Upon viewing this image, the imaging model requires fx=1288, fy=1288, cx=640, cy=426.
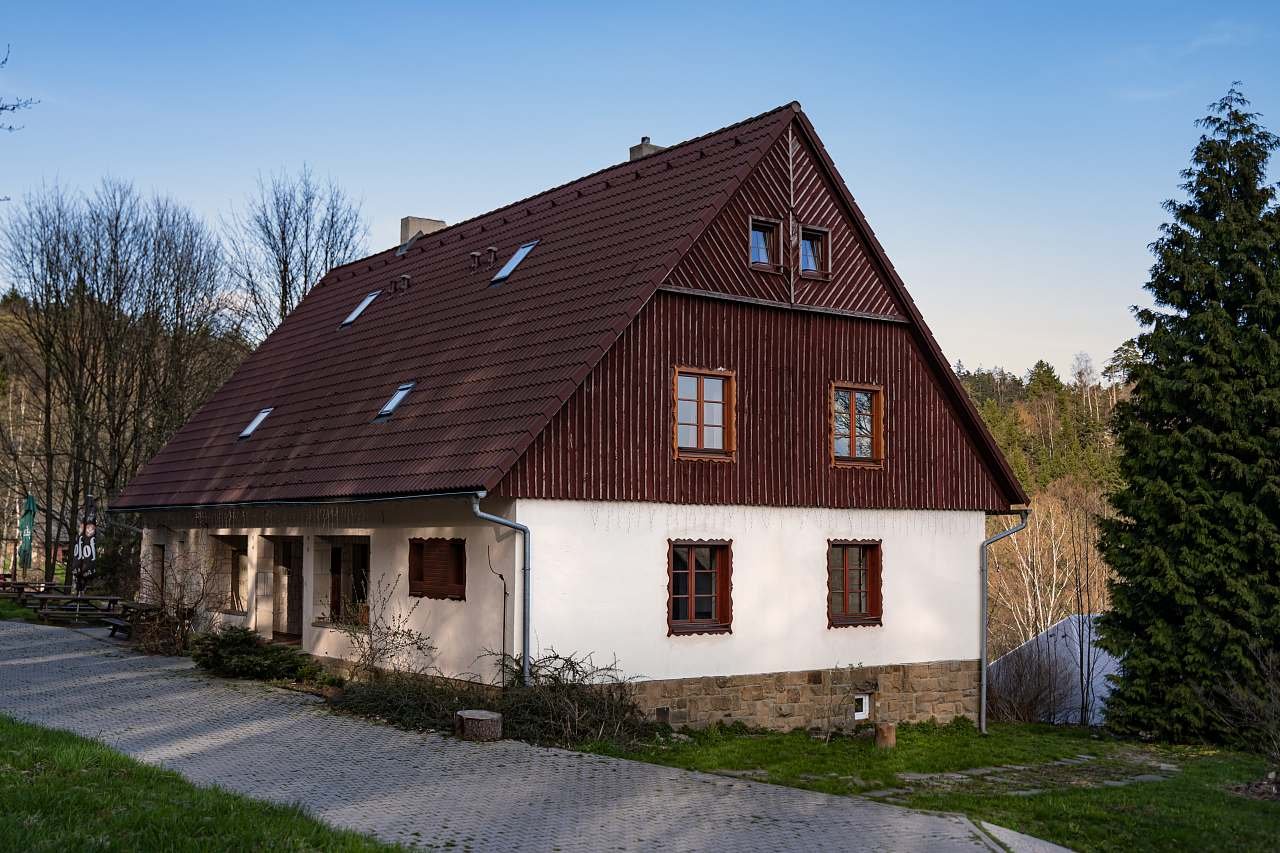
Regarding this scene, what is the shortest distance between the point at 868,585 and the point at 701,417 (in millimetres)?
4076

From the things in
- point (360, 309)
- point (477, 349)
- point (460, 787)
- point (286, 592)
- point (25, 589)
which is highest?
point (360, 309)

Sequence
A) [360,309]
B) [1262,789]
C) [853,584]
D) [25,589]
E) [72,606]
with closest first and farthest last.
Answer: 1. [1262,789]
2. [853,584]
3. [360,309]
4. [72,606]
5. [25,589]

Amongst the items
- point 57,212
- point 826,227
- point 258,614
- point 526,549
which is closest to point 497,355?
point 526,549

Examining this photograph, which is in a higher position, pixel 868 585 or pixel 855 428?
pixel 855 428

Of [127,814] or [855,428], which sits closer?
[127,814]

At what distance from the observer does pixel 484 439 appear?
627 inches

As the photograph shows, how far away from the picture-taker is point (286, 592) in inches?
895

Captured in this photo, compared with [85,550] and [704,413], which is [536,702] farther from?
[85,550]

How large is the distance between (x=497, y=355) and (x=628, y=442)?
94.3 inches

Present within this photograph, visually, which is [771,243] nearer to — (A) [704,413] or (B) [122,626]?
(A) [704,413]

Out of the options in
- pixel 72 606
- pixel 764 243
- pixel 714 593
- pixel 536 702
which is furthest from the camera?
pixel 72 606

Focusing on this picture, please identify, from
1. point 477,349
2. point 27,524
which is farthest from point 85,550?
point 477,349

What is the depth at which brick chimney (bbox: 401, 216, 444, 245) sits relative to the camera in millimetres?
27922

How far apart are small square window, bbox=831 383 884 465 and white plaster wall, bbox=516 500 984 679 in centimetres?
84
